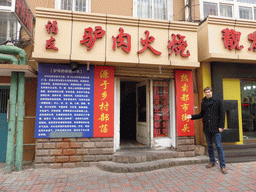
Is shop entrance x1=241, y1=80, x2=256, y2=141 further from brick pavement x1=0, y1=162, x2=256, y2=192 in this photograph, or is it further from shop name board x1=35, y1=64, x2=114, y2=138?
shop name board x1=35, y1=64, x2=114, y2=138

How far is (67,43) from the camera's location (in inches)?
190

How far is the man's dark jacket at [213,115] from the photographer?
179 inches

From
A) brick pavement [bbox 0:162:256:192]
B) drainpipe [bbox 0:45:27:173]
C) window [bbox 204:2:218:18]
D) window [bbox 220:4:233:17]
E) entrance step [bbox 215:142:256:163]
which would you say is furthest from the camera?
window [bbox 220:4:233:17]

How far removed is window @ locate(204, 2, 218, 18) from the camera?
7.26m

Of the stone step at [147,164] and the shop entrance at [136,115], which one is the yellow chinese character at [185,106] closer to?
the shop entrance at [136,115]

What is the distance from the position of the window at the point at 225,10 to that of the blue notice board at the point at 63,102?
21.5 ft

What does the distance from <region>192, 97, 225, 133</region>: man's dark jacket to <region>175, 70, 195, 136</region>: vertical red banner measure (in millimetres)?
805

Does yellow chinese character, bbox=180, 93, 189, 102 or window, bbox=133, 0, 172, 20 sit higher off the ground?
window, bbox=133, 0, 172, 20

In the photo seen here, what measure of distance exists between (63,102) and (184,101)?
3.85 metres

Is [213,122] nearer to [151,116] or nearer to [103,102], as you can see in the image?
[151,116]

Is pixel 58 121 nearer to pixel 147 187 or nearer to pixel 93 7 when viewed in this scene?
pixel 147 187

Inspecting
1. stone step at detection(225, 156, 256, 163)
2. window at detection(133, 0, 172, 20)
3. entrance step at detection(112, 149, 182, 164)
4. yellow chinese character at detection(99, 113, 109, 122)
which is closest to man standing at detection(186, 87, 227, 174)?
stone step at detection(225, 156, 256, 163)

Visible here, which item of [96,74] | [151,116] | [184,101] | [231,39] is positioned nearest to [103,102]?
[96,74]

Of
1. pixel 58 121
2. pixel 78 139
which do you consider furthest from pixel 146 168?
pixel 58 121
